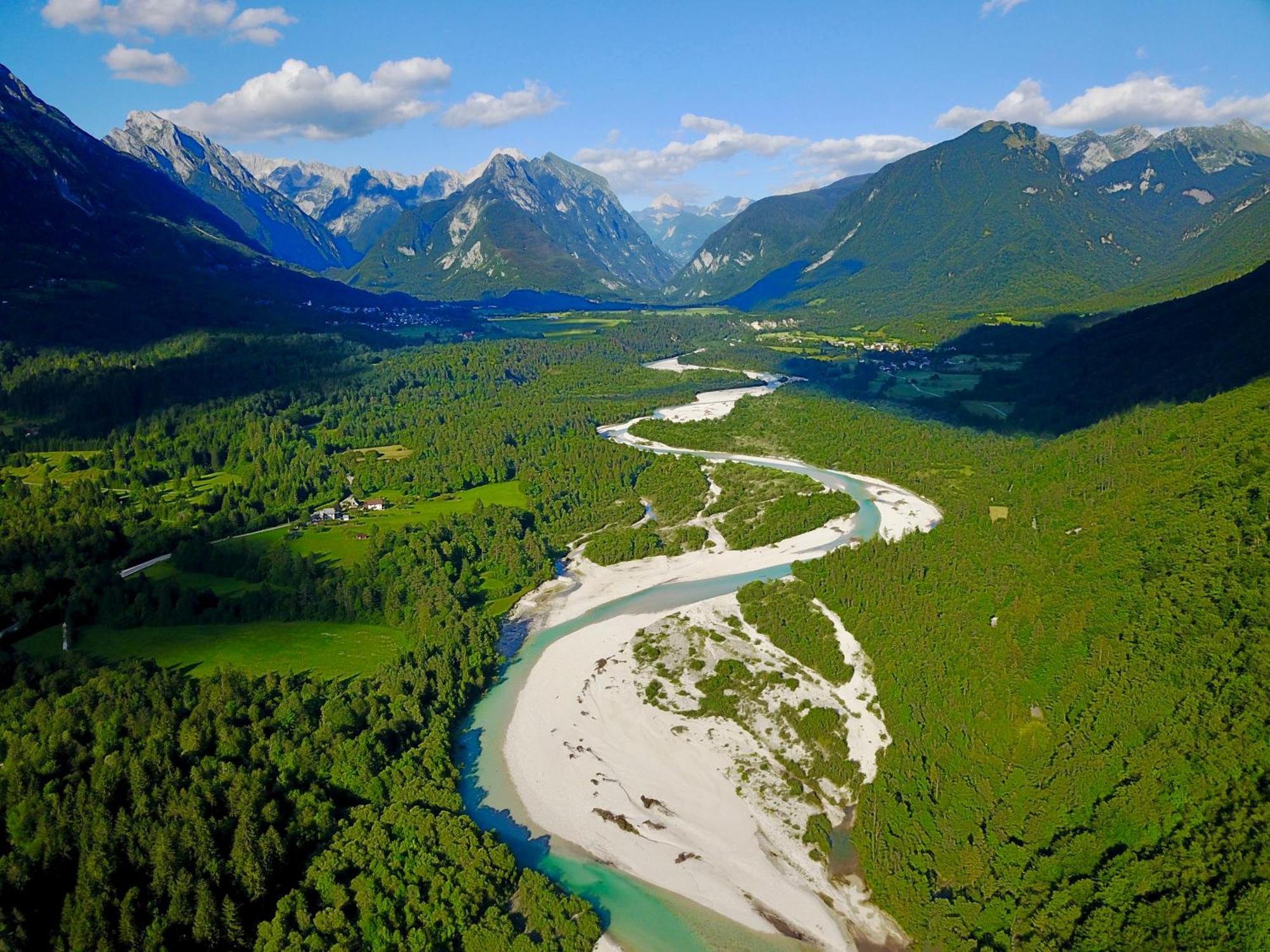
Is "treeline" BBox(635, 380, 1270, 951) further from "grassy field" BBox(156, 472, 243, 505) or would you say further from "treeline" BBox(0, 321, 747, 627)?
"grassy field" BBox(156, 472, 243, 505)

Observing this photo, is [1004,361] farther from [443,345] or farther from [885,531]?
[443,345]

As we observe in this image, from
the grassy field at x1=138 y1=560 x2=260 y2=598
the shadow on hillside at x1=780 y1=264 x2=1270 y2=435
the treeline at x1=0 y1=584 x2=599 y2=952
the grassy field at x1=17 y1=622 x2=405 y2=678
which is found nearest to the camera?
the treeline at x1=0 y1=584 x2=599 y2=952

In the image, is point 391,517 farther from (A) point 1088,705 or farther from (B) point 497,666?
(A) point 1088,705

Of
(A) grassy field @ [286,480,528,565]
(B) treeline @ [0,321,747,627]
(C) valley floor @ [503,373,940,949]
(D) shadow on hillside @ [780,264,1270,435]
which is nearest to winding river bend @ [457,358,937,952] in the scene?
(C) valley floor @ [503,373,940,949]

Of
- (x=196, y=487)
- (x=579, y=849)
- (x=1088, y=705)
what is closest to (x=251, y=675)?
(x=579, y=849)

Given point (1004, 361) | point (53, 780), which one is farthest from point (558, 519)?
point (1004, 361)

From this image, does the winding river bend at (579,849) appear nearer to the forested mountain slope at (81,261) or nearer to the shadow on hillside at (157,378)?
the shadow on hillside at (157,378)

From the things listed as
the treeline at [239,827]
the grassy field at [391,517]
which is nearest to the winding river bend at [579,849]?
the treeline at [239,827]
